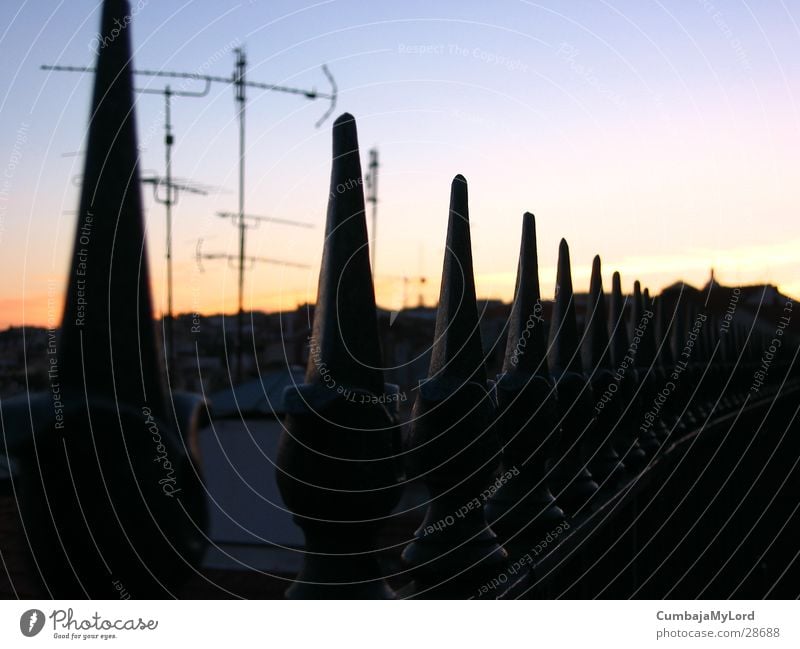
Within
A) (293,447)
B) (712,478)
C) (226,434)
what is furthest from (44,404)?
(712,478)

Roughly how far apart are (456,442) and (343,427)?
843mm

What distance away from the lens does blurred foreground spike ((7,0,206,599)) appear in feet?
9.33

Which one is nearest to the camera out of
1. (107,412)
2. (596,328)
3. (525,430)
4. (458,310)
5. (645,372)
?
(107,412)

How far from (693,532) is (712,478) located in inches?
93.1

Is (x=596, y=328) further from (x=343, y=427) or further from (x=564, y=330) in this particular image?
(x=343, y=427)

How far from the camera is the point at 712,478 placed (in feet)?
43.6

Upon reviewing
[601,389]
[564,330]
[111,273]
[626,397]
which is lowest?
[626,397]

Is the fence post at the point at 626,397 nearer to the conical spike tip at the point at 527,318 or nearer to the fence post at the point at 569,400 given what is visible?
the fence post at the point at 569,400

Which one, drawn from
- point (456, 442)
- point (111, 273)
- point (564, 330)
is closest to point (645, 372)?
point (564, 330)

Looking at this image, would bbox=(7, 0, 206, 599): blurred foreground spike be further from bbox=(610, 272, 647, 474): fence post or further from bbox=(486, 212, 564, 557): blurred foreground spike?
bbox=(610, 272, 647, 474): fence post

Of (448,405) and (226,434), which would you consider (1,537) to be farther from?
(226,434)

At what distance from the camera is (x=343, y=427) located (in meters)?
3.66

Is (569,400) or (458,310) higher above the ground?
(458,310)

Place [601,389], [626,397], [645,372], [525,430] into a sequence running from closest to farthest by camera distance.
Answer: [525,430], [601,389], [626,397], [645,372]
